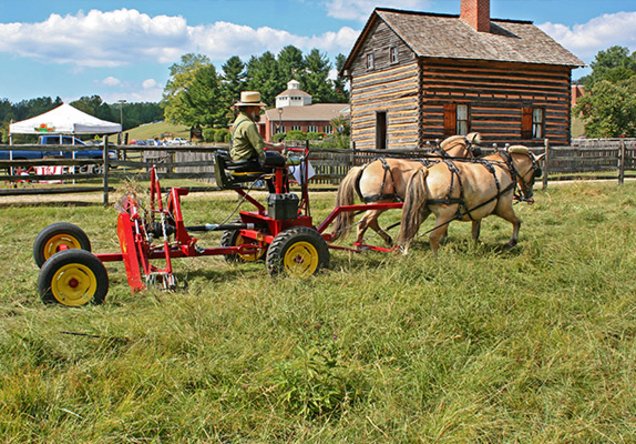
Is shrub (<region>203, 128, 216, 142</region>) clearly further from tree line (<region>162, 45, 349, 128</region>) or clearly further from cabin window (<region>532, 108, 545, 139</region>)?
cabin window (<region>532, 108, 545, 139</region>)

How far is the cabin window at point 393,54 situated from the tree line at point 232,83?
49893mm

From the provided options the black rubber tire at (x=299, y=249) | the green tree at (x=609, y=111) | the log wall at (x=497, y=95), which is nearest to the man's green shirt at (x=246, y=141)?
the black rubber tire at (x=299, y=249)

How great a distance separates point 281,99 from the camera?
109375 mm

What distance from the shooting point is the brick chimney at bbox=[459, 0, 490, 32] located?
27891mm

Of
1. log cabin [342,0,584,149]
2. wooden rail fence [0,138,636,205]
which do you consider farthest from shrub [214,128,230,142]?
wooden rail fence [0,138,636,205]

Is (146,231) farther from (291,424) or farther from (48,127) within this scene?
(48,127)

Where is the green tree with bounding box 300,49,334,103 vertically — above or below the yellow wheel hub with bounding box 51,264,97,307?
above

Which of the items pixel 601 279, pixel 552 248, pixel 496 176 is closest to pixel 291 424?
pixel 601 279

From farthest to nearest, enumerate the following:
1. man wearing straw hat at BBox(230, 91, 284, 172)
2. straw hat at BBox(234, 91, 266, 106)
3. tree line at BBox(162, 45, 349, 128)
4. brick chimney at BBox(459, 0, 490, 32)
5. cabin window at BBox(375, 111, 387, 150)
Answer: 1. tree line at BBox(162, 45, 349, 128)
2. cabin window at BBox(375, 111, 387, 150)
3. brick chimney at BBox(459, 0, 490, 32)
4. straw hat at BBox(234, 91, 266, 106)
5. man wearing straw hat at BBox(230, 91, 284, 172)

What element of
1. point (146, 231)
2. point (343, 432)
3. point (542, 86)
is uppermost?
point (542, 86)

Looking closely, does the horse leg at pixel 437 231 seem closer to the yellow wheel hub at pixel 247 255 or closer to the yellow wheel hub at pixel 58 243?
the yellow wheel hub at pixel 247 255

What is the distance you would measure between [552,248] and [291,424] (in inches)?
204

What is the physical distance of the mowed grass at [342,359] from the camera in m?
3.51

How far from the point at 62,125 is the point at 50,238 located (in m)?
21.0
